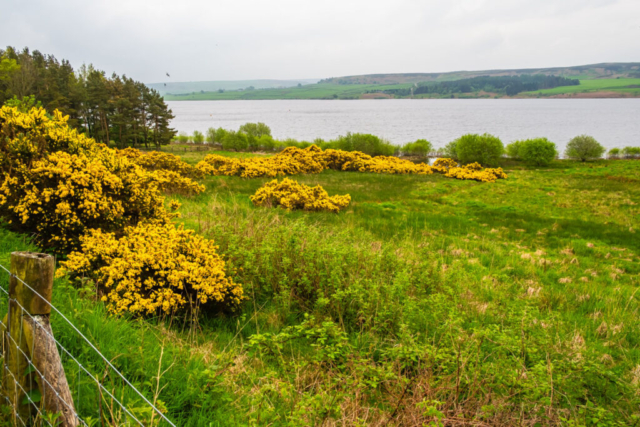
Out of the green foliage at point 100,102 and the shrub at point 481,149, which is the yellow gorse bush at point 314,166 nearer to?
the shrub at point 481,149

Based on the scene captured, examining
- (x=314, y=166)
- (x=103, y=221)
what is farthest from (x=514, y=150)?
(x=103, y=221)

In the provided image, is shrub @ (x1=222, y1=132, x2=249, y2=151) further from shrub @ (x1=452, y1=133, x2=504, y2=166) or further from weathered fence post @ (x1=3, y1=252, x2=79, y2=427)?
weathered fence post @ (x1=3, y1=252, x2=79, y2=427)

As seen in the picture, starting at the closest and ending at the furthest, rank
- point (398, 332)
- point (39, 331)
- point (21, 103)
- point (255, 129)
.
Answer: point (39, 331)
point (398, 332)
point (21, 103)
point (255, 129)

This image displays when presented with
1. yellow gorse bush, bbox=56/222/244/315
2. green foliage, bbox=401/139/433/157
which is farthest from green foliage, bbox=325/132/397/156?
yellow gorse bush, bbox=56/222/244/315

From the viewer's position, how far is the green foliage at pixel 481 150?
155 ft

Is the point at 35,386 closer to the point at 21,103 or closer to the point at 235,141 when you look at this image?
the point at 21,103

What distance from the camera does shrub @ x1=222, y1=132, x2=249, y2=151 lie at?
6025 cm

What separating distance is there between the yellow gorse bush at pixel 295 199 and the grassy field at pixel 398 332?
1279 mm

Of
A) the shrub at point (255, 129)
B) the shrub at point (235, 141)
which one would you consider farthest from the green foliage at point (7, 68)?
the shrub at point (255, 129)

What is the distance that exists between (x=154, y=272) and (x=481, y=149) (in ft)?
160

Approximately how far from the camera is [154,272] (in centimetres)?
621

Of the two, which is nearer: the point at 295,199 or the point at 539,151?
the point at 295,199

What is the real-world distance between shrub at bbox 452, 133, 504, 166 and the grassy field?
32775mm

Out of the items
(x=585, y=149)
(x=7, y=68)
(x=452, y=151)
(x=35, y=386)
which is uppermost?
(x=7, y=68)
